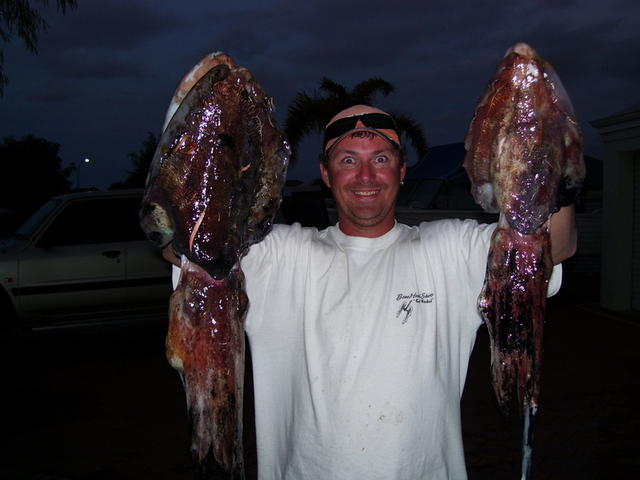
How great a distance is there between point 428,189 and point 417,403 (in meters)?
11.9

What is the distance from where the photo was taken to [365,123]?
254 centimetres

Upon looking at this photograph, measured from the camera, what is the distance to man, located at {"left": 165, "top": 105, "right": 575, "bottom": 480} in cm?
233

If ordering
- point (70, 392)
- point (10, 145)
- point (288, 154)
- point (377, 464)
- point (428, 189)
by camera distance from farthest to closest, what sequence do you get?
point (10, 145)
point (428, 189)
point (70, 392)
point (377, 464)
point (288, 154)

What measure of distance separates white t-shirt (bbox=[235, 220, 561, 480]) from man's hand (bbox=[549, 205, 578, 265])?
184 mm

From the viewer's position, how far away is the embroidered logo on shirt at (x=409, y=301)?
7.85 ft

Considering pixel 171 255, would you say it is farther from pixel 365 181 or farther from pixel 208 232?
pixel 365 181

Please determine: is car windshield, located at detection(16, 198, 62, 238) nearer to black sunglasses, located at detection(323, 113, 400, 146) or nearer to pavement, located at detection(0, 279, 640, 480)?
pavement, located at detection(0, 279, 640, 480)

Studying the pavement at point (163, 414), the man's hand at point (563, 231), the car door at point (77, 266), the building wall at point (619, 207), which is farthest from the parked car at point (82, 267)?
the building wall at point (619, 207)

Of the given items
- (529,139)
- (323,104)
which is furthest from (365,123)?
(323,104)

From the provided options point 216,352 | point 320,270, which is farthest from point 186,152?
point 320,270

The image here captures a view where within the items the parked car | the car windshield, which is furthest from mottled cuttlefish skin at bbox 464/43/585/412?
the car windshield

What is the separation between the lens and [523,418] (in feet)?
6.12

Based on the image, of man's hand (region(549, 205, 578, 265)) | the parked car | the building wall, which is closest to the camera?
man's hand (region(549, 205, 578, 265))

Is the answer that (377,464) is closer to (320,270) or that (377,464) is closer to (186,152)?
(320,270)
